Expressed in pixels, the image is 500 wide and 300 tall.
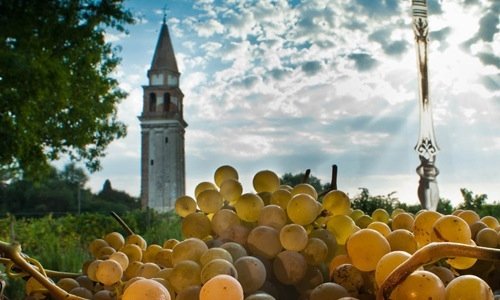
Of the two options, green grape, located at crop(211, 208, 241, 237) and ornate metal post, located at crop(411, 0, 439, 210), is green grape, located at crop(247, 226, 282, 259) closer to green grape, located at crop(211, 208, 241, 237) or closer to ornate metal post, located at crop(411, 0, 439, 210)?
green grape, located at crop(211, 208, 241, 237)

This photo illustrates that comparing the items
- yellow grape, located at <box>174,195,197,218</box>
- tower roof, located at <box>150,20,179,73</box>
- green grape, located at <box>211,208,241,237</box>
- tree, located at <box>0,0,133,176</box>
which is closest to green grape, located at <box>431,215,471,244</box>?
green grape, located at <box>211,208,241,237</box>

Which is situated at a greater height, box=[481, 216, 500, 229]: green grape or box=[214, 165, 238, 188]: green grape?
box=[214, 165, 238, 188]: green grape

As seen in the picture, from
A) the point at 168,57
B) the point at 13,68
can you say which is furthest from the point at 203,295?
the point at 168,57

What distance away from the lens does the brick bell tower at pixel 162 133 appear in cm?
3212

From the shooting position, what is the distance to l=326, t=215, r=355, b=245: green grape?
609mm

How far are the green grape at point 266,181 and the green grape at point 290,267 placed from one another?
17 cm

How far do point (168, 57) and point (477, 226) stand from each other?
34193 mm

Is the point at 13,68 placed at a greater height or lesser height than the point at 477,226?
greater

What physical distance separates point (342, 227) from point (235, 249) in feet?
0.48

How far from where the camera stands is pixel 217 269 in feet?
1.52

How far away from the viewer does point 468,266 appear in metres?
0.48

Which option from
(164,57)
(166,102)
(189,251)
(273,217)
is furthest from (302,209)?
(164,57)

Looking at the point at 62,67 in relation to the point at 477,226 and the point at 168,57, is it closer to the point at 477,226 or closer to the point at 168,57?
the point at 477,226

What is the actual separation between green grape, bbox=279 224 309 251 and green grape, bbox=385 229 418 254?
9 cm
